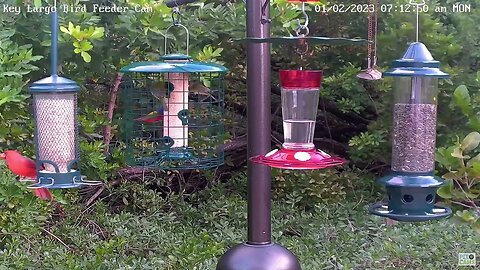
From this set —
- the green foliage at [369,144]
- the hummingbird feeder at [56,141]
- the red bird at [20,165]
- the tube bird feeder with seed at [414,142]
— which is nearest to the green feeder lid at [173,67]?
the hummingbird feeder at [56,141]

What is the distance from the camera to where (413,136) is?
231 cm

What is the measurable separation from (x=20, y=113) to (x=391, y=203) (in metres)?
2.28

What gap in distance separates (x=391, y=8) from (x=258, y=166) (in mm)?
2620

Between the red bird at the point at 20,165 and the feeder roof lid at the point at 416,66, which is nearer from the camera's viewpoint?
the feeder roof lid at the point at 416,66

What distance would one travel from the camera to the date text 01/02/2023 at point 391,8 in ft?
14.0

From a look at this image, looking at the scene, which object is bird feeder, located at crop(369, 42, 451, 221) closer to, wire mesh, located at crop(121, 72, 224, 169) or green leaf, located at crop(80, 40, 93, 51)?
wire mesh, located at crop(121, 72, 224, 169)

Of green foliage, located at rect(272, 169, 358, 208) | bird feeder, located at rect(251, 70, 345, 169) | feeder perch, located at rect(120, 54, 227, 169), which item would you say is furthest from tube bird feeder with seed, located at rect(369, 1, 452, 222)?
green foliage, located at rect(272, 169, 358, 208)

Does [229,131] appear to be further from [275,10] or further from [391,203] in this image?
[391,203]

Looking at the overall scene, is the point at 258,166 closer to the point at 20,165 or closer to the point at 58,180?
the point at 58,180

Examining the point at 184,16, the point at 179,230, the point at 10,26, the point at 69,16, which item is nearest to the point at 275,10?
the point at 184,16

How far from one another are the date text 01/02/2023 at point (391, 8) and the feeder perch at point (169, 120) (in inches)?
57.5

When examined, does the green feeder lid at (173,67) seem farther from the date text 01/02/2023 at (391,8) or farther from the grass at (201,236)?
the date text 01/02/2023 at (391,8)

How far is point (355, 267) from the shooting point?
396cm

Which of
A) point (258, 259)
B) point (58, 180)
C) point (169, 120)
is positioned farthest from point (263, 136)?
point (169, 120)
